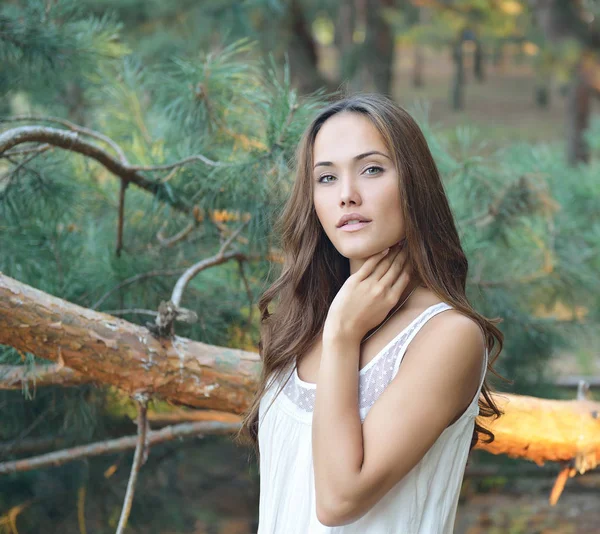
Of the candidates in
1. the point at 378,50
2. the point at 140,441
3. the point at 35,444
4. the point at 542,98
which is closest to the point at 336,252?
the point at 140,441

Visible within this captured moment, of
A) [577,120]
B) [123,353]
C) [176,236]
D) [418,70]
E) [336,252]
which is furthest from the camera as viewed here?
[418,70]

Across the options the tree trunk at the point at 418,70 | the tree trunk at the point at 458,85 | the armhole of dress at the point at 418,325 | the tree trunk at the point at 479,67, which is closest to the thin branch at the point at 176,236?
the armhole of dress at the point at 418,325

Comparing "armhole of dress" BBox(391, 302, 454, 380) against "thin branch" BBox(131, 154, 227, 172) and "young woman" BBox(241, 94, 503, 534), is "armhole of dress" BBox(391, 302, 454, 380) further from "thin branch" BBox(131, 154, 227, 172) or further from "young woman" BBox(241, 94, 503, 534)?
"thin branch" BBox(131, 154, 227, 172)

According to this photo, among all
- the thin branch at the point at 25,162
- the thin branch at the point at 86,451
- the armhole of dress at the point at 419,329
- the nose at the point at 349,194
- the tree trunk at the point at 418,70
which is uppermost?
the tree trunk at the point at 418,70

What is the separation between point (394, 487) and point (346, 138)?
427 mm

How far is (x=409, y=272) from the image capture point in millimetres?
928

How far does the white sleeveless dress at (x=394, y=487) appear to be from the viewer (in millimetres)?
853

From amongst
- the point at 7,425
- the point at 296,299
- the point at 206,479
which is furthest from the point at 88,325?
the point at 206,479

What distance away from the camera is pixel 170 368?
1272mm

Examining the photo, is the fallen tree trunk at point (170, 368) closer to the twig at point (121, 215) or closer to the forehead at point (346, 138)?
the twig at point (121, 215)

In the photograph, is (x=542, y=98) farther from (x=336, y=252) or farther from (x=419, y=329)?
(x=419, y=329)

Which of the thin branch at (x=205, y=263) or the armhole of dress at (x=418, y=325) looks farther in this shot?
the thin branch at (x=205, y=263)

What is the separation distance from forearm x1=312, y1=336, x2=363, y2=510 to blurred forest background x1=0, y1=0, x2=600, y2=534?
47cm

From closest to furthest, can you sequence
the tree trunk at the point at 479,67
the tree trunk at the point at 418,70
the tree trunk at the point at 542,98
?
the tree trunk at the point at 542,98
the tree trunk at the point at 418,70
the tree trunk at the point at 479,67
